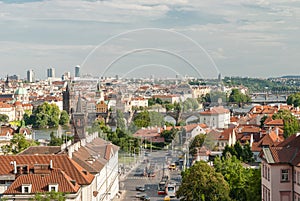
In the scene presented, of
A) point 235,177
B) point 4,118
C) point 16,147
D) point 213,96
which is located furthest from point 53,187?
point 4,118

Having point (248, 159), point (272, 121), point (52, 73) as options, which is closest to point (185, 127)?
point (248, 159)

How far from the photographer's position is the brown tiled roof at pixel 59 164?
13.3 metres

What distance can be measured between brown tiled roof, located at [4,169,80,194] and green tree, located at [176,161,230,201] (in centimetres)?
353

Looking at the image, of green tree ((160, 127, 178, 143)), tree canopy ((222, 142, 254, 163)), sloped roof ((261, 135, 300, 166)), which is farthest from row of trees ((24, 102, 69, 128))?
green tree ((160, 127, 178, 143))

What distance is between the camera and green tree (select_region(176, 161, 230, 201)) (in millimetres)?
15414

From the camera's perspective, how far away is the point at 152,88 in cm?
1094

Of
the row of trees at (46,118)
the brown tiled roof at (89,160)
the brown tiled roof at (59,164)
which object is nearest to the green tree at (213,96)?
the brown tiled roof at (59,164)

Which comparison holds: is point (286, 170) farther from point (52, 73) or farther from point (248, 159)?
point (52, 73)

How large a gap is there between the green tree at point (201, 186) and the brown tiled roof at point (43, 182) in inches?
139

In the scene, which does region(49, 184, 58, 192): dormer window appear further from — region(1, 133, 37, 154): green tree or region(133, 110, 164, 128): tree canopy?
region(1, 133, 37, 154): green tree

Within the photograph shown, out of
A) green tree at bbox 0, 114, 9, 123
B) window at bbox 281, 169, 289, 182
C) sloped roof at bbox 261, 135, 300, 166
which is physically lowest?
green tree at bbox 0, 114, 9, 123

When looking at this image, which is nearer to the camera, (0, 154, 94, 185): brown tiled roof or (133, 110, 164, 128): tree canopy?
(133, 110, 164, 128): tree canopy

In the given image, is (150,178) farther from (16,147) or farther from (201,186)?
(16,147)

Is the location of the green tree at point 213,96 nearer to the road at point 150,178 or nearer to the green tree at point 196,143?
the green tree at point 196,143
